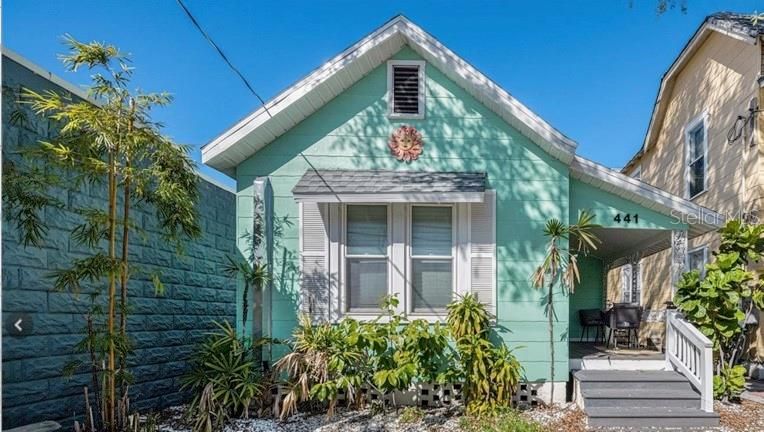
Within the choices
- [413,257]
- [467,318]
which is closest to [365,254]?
[413,257]

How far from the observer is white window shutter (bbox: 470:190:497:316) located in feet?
20.8

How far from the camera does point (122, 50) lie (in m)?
4.57

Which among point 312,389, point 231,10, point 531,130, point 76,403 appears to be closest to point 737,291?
point 531,130

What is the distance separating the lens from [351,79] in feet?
21.3

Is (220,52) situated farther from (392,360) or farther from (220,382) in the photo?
(392,360)

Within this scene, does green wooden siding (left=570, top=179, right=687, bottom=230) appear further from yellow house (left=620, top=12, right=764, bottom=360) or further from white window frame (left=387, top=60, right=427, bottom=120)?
white window frame (left=387, top=60, right=427, bottom=120)

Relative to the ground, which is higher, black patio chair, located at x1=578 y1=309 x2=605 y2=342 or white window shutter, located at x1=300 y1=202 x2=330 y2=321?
white window shutter, located at x1=300 y1=202 x2=330 y2=321

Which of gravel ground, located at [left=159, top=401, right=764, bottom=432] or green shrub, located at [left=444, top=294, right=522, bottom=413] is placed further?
green shrub, located at [left=444, top=294, right=522, bottom=413]

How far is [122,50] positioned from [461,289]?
4977 millimetres

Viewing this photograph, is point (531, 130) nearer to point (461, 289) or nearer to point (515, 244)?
point (515, 244)

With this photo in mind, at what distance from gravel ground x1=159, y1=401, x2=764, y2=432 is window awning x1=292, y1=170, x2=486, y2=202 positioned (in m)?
2.79

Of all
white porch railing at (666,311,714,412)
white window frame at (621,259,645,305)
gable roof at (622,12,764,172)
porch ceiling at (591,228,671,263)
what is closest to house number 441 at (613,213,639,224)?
porch ceiling at (591,228,671,263)

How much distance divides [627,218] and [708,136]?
4.47 metres

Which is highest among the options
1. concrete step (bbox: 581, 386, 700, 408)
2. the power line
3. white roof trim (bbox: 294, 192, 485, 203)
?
the power line
